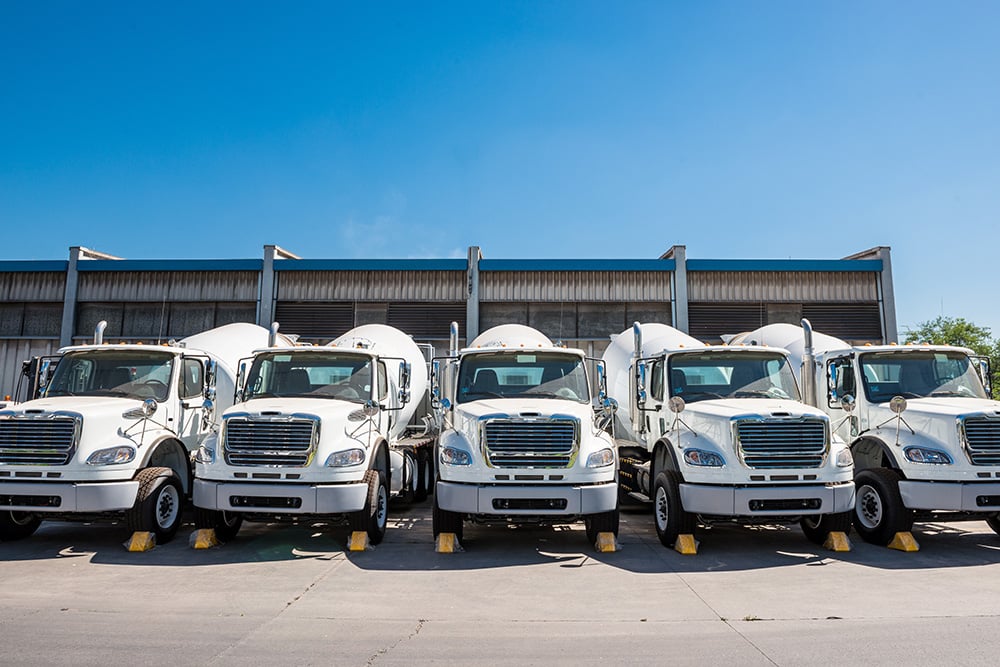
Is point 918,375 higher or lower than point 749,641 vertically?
higher

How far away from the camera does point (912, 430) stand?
31.4 feet

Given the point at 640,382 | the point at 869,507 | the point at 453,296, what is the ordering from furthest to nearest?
the point at 453,296 < the point at 640,382 < the point at 869,507

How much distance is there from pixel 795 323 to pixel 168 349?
17.6 metres

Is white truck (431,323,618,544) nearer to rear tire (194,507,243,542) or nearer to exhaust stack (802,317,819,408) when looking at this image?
rear tire (194,507,243,542)

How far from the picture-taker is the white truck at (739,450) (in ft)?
29.0

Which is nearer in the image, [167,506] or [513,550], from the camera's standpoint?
[513,550]

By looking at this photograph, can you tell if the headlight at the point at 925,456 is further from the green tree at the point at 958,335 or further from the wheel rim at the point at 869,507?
the green tree at the point at 958,335

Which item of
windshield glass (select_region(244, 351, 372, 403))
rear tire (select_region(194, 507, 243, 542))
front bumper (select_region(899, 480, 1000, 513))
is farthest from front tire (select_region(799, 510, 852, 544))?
rear tire (select_region(194, 507, 243, 542))

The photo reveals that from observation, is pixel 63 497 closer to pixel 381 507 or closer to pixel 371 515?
pixel 371 515

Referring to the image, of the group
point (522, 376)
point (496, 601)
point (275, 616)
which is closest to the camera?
point (275, 616)

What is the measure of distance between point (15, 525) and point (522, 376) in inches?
300

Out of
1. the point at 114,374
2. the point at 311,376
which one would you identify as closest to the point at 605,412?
the point at 311,376

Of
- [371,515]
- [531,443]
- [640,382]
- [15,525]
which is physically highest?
[640,382]

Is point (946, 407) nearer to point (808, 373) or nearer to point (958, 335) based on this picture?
point (808, 373)
